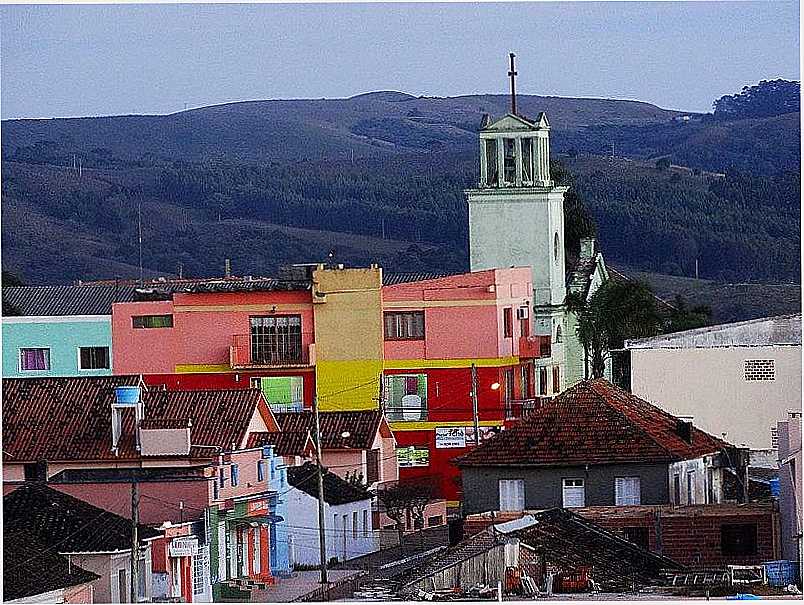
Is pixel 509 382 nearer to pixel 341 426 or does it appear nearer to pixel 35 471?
pixel 341 426

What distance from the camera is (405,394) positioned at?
18750 mm

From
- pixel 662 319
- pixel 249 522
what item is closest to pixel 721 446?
pixel 249 522

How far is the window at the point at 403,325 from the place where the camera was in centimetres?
1914

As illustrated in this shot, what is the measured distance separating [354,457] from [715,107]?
2090 centimetres

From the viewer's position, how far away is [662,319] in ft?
72.9

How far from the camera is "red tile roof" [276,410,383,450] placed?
604 inches

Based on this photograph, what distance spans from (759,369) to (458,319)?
11.2 feet

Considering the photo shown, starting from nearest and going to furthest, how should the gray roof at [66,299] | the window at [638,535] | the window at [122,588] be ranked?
the window at [122,588]
the window at [638,535]
the gray roof at [66,299]

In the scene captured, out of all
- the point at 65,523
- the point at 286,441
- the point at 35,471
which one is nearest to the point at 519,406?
the point at 286,441

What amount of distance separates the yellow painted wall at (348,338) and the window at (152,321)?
5.18 ft

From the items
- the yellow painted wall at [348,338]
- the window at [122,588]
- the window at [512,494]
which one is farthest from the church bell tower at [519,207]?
the window at [122,588]

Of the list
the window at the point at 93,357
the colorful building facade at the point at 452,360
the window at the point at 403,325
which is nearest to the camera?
the colorful building facade at the point at 452,360

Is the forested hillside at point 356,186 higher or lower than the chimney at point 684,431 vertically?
higher

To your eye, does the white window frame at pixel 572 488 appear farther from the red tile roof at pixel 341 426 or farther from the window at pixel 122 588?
the window at pixel 122 588
